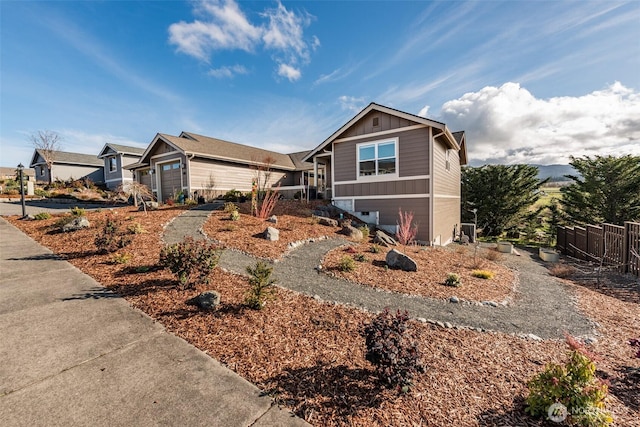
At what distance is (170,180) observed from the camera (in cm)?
1844

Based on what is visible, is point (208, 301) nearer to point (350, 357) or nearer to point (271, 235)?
point (350, 357)

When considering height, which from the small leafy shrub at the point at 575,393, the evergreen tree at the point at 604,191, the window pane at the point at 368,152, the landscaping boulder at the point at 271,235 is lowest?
the small leafy shrub at the point at 575,393

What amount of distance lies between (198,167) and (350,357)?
1704cm

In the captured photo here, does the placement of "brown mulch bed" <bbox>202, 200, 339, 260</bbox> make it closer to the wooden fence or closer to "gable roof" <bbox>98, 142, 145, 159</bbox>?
the wooden fence

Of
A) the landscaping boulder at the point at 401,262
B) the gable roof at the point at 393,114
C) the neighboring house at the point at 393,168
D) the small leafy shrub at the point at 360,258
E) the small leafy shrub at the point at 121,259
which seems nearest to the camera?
the small leafy shrub at the point at 121,259

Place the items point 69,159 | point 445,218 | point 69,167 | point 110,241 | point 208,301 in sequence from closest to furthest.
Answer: point 208,301
point 110,241
point 445,218
point 69,167
point 69,159

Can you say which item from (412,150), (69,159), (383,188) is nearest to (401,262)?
(383,188)

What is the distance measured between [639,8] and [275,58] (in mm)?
Answer: 12301

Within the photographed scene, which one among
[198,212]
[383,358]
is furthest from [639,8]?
[198,212]

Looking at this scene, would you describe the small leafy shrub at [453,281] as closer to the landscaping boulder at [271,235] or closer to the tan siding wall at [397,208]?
the landscaping boulder at [271,235]

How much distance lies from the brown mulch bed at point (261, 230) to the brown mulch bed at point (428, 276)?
5.04ft

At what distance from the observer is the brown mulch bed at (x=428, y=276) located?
18.3 ft

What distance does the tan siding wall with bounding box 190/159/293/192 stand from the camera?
16.9 metres

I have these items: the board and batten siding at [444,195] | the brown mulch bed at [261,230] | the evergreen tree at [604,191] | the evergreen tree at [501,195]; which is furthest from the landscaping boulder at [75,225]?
the evergreen tree at [604,191]
